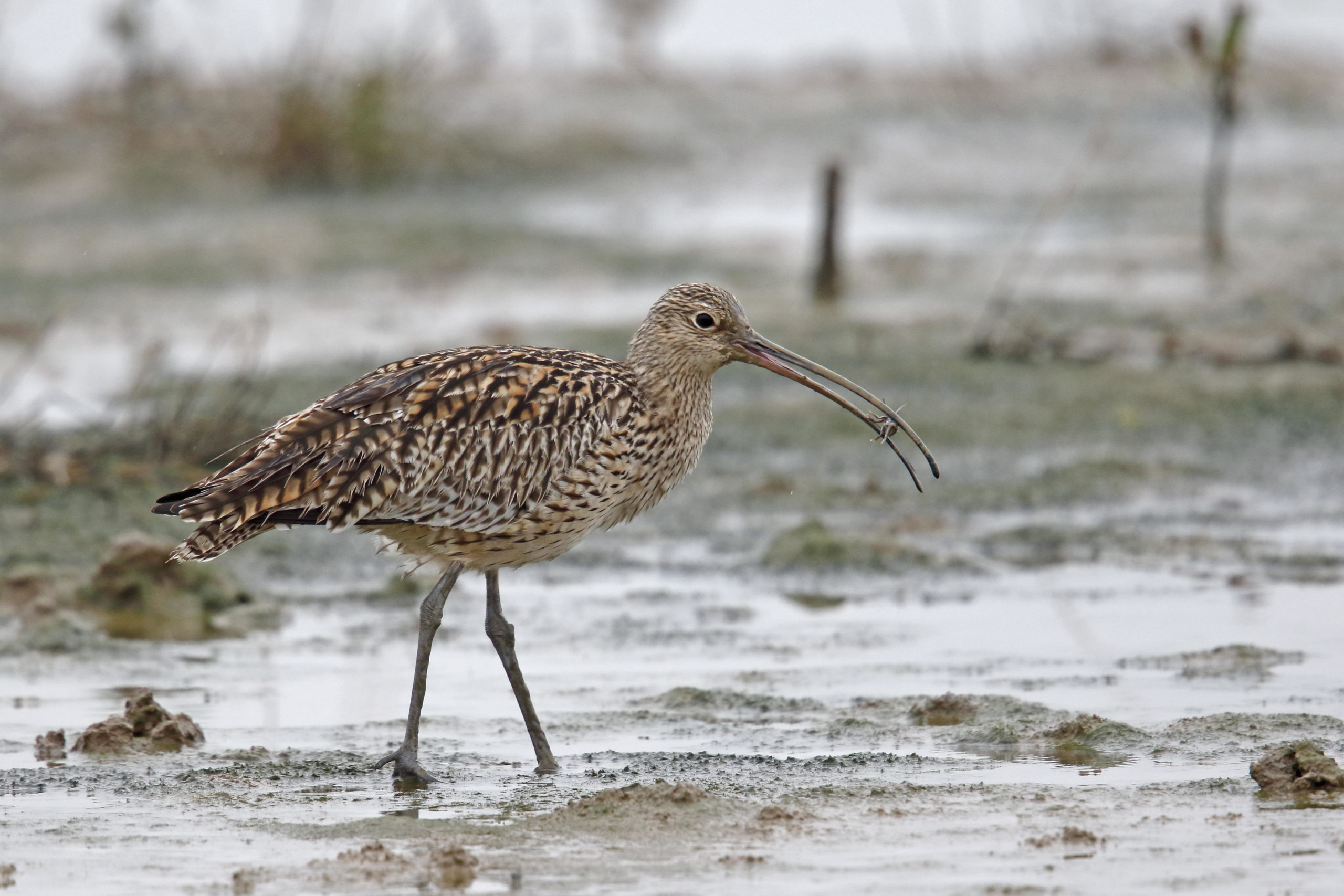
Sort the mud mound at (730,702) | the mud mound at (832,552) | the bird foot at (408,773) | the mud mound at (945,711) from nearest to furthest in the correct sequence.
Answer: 1. the bird foot at (408,773)
2. the mud mound at (945,711)
3. the mud mound at (730,702)
4. the mud mound at (832,552)

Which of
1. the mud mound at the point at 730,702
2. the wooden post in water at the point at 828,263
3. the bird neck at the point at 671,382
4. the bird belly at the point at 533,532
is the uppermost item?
the wooden post in water at the point at 828,263

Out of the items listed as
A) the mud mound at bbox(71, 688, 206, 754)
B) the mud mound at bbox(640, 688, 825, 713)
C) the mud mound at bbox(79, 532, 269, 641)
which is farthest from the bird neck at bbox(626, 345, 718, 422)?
the mud mound at bbox(79, 532, 269, 641)

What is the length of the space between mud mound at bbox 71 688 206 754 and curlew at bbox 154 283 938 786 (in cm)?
59

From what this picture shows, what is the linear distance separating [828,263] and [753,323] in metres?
1.26

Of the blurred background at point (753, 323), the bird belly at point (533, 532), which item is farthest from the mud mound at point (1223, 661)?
the bird belly at point (533, 532)

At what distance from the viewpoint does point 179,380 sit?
12219 mm

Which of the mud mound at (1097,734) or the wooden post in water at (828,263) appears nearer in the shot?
the mud mound at (1097,734)

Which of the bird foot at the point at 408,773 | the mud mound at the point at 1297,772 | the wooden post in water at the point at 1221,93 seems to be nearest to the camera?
the mud mound at the point at 1297,772

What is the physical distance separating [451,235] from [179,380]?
4247 millimetres

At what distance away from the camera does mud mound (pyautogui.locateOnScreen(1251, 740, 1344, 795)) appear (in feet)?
17.0

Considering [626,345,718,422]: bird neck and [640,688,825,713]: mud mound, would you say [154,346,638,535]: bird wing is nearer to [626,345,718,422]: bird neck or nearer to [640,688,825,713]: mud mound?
[626,345,718,422]: bird neck

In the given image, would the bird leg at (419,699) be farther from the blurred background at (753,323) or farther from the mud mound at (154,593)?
the mud mound at (154,593)

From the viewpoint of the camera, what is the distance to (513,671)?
611cm

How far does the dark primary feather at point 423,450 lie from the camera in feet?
19.1
